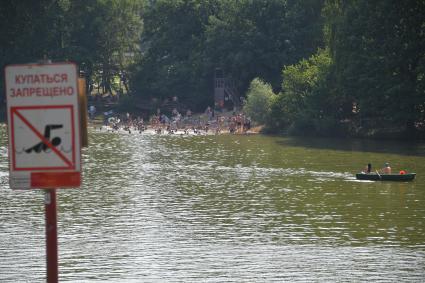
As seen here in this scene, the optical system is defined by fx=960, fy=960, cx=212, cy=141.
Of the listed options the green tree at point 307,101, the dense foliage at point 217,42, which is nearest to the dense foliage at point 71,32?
the dense foliage at point 217,42

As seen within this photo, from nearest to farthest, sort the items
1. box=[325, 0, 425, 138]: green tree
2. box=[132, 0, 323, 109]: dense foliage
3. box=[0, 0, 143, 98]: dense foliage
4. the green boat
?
the green boat → box=[325, 0, 425, 138]: green tree → box=[132, 0, 323, 109]: dense foliage → box=[0, 0, 143, 98]: dense foliage

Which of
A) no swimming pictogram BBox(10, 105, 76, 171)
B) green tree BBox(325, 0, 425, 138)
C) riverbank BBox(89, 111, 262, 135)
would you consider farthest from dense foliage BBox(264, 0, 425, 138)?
no swimming pictogram BBox(10, 105, 76, 171)

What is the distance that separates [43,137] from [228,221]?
36076mm

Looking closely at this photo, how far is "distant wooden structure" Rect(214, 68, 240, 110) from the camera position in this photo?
115m

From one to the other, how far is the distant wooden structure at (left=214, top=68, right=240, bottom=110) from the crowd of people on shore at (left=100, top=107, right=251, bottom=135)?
64.9 inches

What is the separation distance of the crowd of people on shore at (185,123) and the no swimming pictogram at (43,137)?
91714mm

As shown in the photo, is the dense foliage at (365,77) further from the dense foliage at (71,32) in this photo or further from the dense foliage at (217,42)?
the dense foliage at (71,32)

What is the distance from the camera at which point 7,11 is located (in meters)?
121

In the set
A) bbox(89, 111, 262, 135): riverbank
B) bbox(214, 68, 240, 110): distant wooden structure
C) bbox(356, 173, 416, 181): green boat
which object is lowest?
bbox(356, 173, 416, 181): green boat

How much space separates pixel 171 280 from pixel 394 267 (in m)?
8.01

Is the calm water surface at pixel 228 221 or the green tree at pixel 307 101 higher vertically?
the green tree at pixel 307 101

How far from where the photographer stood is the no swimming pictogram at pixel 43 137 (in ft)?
31.4

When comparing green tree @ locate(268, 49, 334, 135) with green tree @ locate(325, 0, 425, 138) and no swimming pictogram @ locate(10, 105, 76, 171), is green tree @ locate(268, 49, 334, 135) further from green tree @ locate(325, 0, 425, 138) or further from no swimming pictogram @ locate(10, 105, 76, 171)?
no swimming pictogram @ locate(10, 105, 76, 171)

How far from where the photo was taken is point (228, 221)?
149 feet
